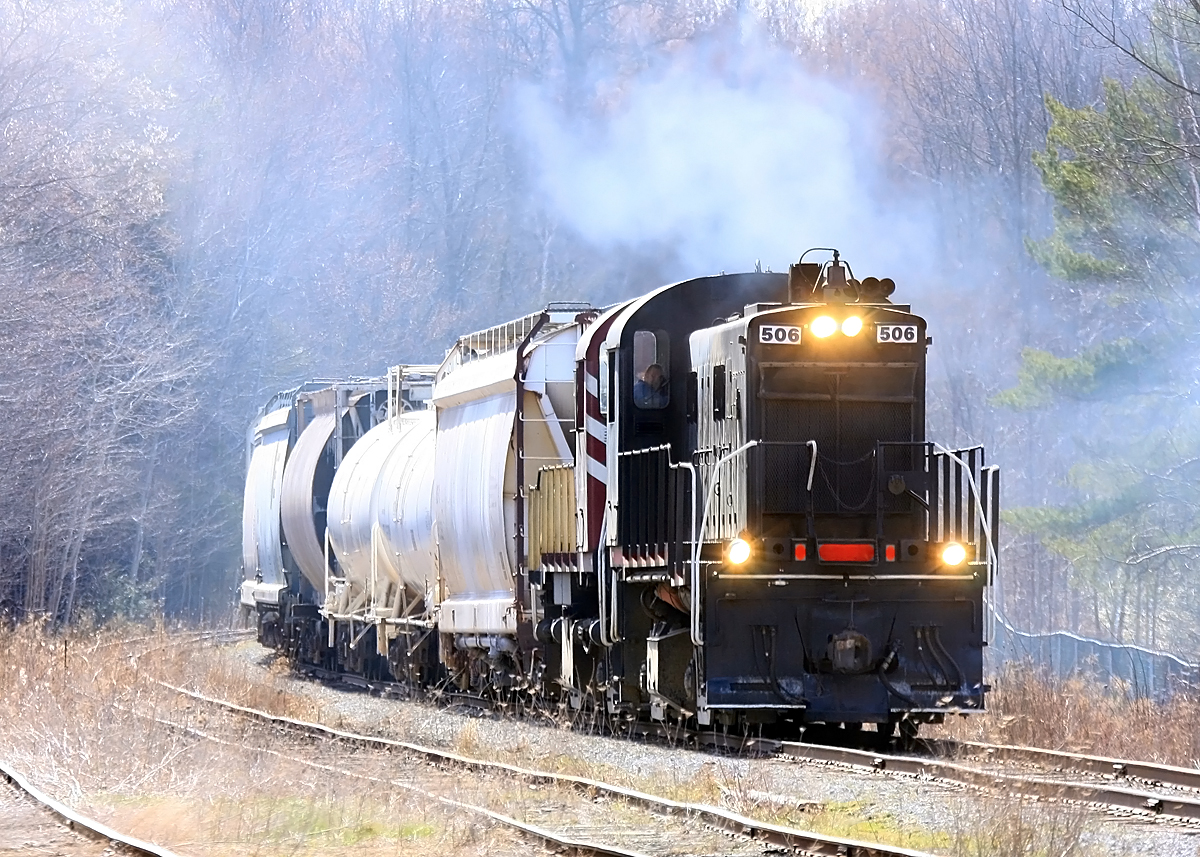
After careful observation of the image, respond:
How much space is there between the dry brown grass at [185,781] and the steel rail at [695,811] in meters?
1.07

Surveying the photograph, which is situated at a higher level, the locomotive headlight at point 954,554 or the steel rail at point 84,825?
the locomotive headlight at point 954,554

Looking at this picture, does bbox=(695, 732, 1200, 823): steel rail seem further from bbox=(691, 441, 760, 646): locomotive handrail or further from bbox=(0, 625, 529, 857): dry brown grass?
bbox=(0, 625, 529, 857): dry brown grass

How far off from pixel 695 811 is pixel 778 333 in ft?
14.0

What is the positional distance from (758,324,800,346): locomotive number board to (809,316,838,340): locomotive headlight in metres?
0.12

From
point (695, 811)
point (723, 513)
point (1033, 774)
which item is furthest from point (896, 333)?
point (695, 811)

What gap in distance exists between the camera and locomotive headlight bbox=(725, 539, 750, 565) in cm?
1238

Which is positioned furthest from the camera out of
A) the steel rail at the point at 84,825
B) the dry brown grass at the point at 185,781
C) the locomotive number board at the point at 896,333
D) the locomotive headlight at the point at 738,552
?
the locomotive number board at the point at 896,333

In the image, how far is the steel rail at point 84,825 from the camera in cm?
882

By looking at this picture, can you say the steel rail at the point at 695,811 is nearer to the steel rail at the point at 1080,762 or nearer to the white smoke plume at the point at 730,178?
the steel rail at the point at 1080,762

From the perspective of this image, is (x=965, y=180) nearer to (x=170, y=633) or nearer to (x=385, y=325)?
(x=385, y=325)

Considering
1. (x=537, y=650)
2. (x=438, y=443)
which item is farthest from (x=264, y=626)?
(x=537, y=650)

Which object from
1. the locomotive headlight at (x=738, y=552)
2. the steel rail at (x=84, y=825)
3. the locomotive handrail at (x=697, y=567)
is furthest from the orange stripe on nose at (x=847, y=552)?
the steel rail at (x=84, y=825)

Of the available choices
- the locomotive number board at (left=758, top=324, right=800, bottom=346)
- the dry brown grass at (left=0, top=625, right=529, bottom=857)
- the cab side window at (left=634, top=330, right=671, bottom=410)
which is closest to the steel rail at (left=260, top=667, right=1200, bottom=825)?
the cab side window at (left=634, top=330, right=671, bottom=410)

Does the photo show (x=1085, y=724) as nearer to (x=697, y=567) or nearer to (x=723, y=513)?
(x=723, y=513)
